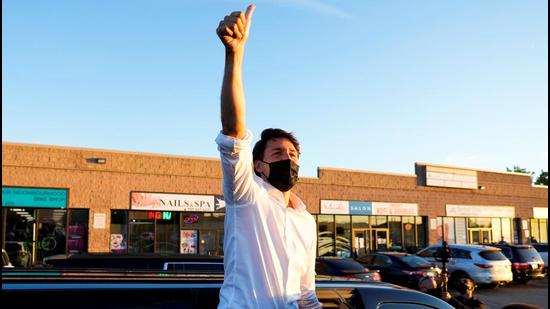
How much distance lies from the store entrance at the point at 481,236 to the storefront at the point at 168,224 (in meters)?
17.4

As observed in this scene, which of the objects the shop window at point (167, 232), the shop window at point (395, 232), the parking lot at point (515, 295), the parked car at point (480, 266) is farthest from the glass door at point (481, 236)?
the shop window at point (167, 232)

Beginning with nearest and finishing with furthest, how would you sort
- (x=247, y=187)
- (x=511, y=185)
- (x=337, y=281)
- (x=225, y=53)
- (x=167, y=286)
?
(x=225, y=53) < (x=247, y=187) < (x=167, y=286) < (x=337, y=281) < (x=511, y=185)

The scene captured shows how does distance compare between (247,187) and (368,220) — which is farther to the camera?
(368,220)

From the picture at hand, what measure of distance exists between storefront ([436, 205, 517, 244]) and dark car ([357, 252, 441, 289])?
15.3 metres

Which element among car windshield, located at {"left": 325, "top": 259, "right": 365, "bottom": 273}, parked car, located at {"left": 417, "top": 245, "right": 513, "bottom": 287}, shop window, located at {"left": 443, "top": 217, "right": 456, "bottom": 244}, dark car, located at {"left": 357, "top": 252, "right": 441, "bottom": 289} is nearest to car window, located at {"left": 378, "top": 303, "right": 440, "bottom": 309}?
car windshield, located at {"left": 325, "top": 259, "right": 365, "bottom": 273}

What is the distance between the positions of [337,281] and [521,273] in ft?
62.8

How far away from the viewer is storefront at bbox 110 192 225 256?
71.6 feet

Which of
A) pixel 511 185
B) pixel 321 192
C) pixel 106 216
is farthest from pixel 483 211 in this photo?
pixel 106 216

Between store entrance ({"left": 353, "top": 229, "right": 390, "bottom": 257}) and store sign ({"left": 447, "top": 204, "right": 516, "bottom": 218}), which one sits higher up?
store sign ({"left": 447, "top": 204, "right": 516, "bottom": 218})

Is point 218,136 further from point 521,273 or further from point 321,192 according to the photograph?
point 321,192

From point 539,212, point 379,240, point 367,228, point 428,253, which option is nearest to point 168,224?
point 428,253

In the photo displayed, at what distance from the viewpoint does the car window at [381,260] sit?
667 inches

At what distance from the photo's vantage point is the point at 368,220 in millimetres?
29016

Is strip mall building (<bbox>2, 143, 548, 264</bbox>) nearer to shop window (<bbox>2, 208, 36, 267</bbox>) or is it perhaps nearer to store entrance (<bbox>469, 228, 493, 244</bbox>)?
shop window (<bbox>2, 208, 36, 267</bbox>)
